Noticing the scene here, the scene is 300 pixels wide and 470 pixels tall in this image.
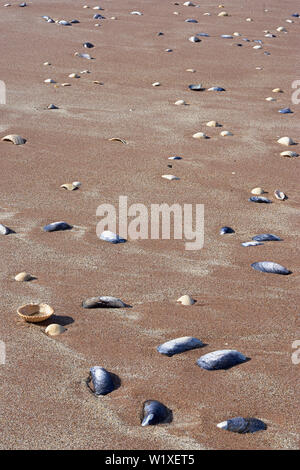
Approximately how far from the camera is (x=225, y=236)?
4.14 metres

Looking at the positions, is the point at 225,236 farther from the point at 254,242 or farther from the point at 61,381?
the point at 61,381

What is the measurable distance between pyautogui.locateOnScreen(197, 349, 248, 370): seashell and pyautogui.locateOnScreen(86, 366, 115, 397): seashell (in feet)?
1.32

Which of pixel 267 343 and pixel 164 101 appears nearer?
pixel 267 343

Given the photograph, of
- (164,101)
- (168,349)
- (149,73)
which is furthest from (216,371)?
(149,73)

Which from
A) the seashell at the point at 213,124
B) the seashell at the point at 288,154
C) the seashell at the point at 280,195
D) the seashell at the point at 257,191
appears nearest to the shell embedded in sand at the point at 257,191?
the seashell at the point at 257,191

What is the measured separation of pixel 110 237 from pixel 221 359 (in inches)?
59.6

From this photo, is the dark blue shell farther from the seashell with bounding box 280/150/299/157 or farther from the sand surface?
the seashell with bounding box 280/150/299/157

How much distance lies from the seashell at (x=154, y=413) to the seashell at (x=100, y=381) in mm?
175

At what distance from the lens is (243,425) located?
7.50 ft

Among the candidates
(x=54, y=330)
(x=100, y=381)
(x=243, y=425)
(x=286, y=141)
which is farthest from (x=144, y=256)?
Result: (x=286, y=141)

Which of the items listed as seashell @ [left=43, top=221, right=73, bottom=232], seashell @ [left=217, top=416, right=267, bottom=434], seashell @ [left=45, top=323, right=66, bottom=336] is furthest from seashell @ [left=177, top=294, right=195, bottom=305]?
seashell @ [left=43, top=221, right=73, bottom=232]

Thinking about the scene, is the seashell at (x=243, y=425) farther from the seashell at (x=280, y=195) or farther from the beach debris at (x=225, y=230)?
the seashell at (x=280, y=195)

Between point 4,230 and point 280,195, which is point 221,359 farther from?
point 280,195

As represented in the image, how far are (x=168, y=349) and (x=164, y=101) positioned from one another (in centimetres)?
499
